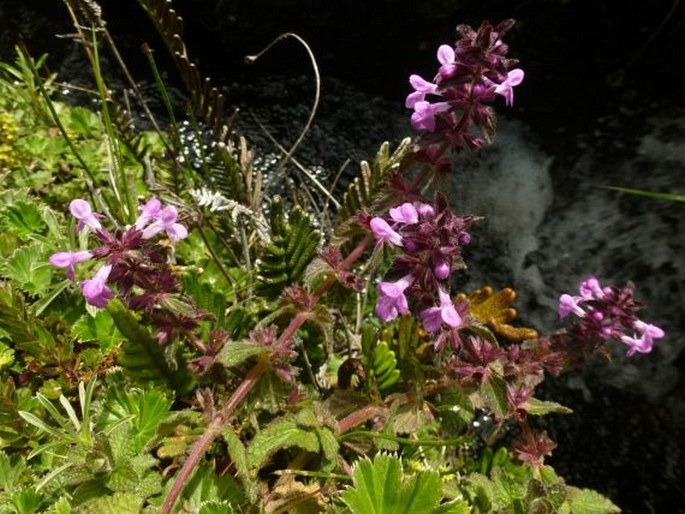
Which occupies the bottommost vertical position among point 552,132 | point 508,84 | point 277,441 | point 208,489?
point 552,132

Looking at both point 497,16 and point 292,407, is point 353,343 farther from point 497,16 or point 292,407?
point 497,16

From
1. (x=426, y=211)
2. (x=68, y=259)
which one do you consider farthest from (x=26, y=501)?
(x=426, y=211)

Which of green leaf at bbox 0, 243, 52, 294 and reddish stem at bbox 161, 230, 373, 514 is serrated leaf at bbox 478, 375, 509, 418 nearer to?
reddish stem at bbox 161, 230, 373, 514

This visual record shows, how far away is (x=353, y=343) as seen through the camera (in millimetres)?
2053

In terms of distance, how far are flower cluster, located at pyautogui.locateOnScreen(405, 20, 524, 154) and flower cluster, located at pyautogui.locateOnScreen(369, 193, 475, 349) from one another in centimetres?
20

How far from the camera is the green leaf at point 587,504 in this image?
1533 millimetres

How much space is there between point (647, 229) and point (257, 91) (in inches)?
75.5

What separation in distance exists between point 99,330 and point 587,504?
4.03 feet

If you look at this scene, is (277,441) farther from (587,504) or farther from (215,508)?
(587,504)

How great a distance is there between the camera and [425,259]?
4.22 feet

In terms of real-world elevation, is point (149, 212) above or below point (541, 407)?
above

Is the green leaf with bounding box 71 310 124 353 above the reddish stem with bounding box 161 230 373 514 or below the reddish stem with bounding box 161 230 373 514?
below

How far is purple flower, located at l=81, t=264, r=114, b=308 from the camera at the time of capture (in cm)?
118

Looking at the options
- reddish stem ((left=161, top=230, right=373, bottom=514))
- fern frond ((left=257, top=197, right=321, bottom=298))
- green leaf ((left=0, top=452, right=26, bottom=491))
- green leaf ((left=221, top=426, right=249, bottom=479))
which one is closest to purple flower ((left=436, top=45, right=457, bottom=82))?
reddish stem ((left=161, top=230, right=373, bottom=514))
